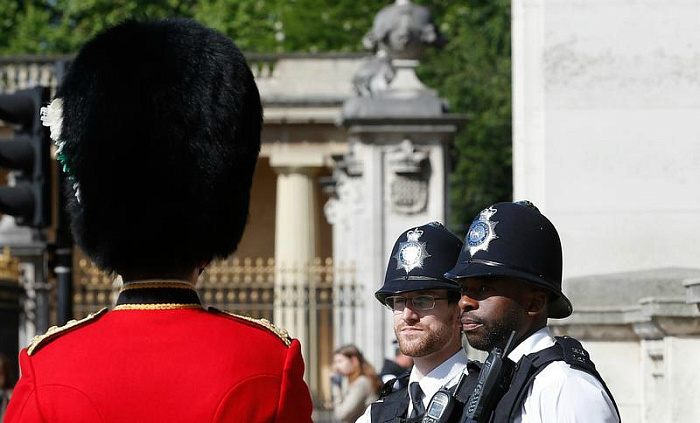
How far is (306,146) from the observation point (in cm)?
4044

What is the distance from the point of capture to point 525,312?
590 cm

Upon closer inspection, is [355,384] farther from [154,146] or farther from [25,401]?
[25,401]

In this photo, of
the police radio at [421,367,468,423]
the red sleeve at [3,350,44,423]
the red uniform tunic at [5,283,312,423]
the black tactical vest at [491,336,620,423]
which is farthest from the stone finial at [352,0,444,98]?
the red sleeve at [3,350,44,423]

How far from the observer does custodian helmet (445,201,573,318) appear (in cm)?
591

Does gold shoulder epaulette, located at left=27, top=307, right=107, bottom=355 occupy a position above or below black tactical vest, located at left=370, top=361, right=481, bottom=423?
above

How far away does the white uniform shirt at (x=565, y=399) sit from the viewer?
17.6 ft

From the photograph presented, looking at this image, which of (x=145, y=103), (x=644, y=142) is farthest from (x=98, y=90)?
(x=644, y=142)

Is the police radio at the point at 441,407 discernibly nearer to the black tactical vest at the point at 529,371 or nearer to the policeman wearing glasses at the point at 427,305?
the black tactical vest at the point at 529,371

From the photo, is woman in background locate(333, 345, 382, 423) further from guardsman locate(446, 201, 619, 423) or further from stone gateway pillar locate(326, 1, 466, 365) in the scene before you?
guardsman locate(446, 201, 619, 423)

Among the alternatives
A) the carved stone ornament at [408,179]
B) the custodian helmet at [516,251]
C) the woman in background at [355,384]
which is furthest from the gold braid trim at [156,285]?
the carved stone ornament at [408,179]

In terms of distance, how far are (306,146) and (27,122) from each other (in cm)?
2875

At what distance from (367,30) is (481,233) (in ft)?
140

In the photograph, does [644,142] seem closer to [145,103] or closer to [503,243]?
[503,243]

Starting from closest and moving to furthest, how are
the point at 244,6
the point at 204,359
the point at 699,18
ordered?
the point at 204,359
the point at 699,18
the point at 244,6
